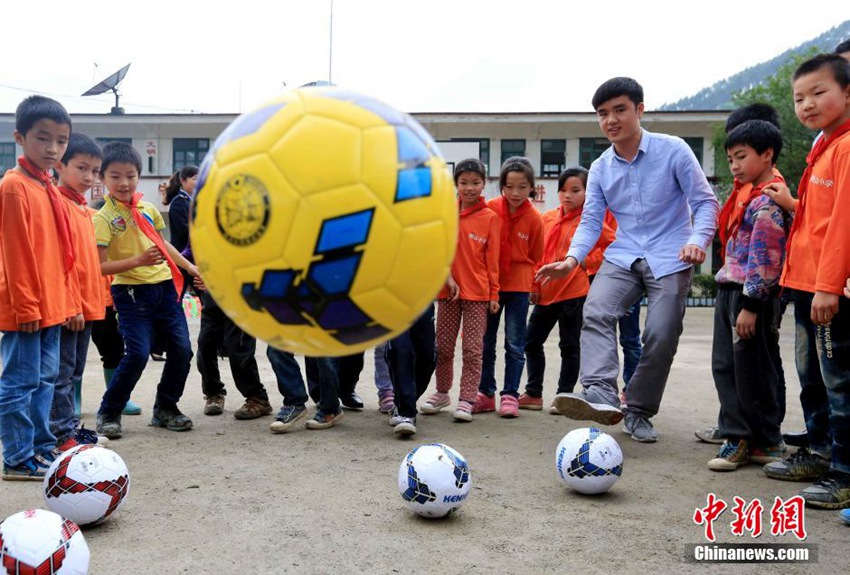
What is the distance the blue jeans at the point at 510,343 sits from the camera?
570cm

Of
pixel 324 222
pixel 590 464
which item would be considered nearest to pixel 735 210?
pixel 590 464

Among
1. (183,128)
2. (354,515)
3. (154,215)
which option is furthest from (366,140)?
(183,128)

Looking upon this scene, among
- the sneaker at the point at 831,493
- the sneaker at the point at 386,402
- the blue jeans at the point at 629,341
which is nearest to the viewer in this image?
the sneaker at the point at 831,493

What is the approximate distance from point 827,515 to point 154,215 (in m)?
4.79

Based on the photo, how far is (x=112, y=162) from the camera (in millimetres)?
4676

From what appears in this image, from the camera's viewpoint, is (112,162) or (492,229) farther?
(492,229)

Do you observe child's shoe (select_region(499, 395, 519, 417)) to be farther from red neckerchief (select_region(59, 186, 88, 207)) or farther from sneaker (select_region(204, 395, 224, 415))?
red neckerchief (select_region(59, 186, 88, 207))

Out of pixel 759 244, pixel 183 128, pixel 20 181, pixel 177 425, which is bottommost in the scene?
pixel 177 425

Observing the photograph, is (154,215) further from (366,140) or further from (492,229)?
(366,140)

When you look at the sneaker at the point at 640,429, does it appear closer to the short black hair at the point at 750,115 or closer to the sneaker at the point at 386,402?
the sneaker at the point at 386,402

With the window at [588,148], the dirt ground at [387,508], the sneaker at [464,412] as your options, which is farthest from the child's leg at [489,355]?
the window at [588,148]
